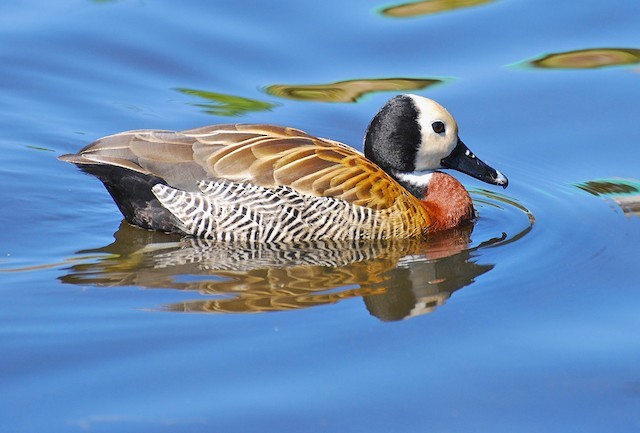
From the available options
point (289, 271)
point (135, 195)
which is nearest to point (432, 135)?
point (289, 271)

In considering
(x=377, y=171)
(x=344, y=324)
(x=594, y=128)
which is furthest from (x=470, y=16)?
(x=344, y=324)

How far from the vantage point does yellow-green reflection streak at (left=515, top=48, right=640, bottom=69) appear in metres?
12.4

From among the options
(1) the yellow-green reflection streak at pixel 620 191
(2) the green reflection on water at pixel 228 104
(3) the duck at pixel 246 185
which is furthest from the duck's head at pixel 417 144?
(2) the green reflection on water at pixel 228 104

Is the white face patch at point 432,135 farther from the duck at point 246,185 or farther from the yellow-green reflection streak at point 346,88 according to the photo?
the yellow-green reflection streak at point 346,88

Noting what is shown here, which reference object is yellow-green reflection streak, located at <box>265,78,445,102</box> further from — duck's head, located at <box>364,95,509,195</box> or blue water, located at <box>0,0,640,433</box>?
duck's head, located at <box>364,95,509,195</box>

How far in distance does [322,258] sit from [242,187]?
837 mm

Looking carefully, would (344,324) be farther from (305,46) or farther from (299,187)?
(305,46)

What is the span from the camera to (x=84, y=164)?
9.41 m

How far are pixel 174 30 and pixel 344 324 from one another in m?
6.21

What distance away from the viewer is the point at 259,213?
9.56m

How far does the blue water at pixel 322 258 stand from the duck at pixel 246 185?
0.92 ft

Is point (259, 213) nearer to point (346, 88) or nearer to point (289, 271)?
point (289, 271)

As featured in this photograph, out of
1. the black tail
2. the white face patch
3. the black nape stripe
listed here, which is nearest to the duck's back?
the black tail

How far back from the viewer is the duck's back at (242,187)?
375 inches
